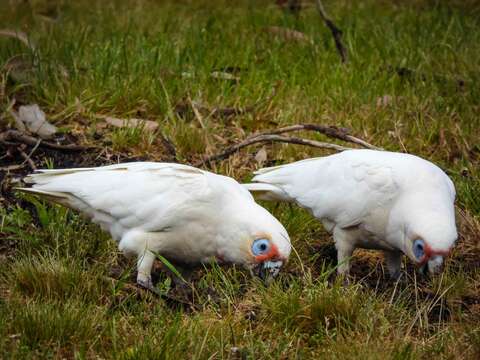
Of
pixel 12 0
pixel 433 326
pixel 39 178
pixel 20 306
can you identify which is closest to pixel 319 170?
pixel 433 326

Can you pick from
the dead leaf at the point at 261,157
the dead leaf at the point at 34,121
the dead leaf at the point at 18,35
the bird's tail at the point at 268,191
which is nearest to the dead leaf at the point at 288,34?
the dead leaf at the point at 261,157

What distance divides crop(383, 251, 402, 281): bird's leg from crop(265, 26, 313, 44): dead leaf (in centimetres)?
275

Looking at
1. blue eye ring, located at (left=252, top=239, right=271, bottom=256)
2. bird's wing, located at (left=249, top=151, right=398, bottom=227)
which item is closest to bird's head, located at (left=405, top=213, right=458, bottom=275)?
bird's wing, located at (left=249, top=151, right=398, bottom=227)

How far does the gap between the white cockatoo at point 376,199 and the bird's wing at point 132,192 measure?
24.7 inches

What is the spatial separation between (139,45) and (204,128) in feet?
3.52

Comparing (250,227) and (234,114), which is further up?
(250,227)

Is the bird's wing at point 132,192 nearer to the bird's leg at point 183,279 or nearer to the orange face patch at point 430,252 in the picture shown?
the bird's leg at point 183,279

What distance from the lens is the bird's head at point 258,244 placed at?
12.9 feet

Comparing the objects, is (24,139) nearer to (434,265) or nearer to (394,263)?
(394,263)

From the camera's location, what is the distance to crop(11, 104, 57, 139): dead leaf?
5414 millimetres

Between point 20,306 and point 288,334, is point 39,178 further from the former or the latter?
point 288,334

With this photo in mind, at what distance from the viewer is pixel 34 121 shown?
17.9 ft

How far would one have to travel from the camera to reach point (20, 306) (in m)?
3.57

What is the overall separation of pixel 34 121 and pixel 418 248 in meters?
2.68
